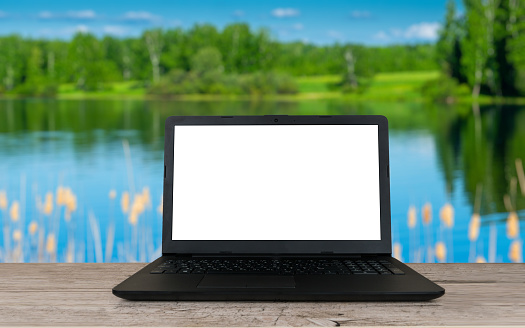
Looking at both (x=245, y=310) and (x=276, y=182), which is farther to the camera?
(x=276, y=182)

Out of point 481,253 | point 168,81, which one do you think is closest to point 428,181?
point 481,253

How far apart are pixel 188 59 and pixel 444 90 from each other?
239 cm

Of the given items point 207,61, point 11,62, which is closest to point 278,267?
point 207,61

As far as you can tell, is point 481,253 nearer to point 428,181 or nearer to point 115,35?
point 428,181

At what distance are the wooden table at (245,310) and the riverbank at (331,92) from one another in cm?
A: 425

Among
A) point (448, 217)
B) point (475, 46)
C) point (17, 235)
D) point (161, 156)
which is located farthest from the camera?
point (161, 156)

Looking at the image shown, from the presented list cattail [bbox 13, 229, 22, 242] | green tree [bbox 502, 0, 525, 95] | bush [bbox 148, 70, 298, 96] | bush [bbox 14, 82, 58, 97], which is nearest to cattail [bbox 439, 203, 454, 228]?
cattail [bbox 13, 229, 22, 242]

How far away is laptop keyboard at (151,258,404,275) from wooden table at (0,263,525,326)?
108 millimetres

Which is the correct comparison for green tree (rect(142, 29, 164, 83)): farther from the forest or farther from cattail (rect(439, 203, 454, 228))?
cattail (rect(439, 203, 454, 228))

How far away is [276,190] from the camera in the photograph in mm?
1175

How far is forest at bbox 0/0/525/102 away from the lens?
16.9 feet

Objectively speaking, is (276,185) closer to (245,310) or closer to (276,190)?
(276,190)

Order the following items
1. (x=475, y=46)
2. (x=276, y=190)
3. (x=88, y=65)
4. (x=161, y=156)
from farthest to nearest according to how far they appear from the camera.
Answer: (x=161, y=156)
(x=88, y=65)
(x=475, y=46)
(x=276, y=190)

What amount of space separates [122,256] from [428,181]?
267cm
